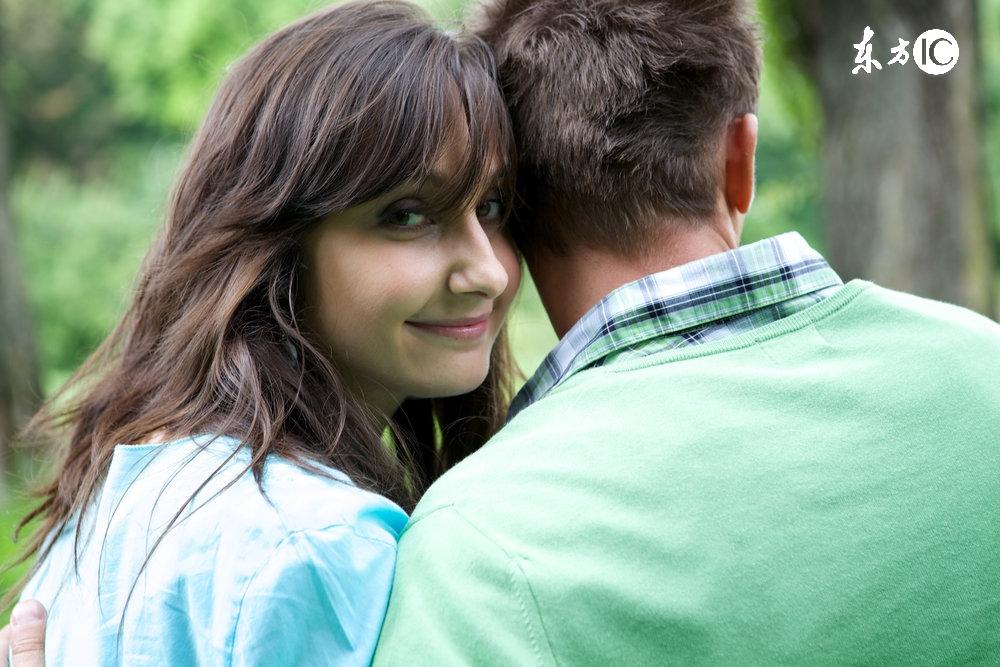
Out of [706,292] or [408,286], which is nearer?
[706,292]

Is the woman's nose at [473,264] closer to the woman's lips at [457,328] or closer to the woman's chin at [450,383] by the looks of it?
the woman's lips at [457,328]

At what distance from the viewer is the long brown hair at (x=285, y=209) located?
80.0 inches

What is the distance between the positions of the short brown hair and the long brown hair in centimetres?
8

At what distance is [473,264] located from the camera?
2.15 meters

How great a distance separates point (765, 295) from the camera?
1852mm

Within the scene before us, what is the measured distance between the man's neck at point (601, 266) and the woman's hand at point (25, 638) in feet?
3.49

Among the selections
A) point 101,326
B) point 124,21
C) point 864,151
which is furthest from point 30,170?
point 864,151

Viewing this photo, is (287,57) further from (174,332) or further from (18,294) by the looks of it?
(18,294)

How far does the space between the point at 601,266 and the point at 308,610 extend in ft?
2.70

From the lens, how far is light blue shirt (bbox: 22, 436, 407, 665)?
5.43 feet

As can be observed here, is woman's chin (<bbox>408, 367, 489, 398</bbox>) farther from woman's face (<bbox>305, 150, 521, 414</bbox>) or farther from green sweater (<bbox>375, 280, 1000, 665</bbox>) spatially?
green sweater (<bbox>375, 280, 1000, 665</bbox>)
